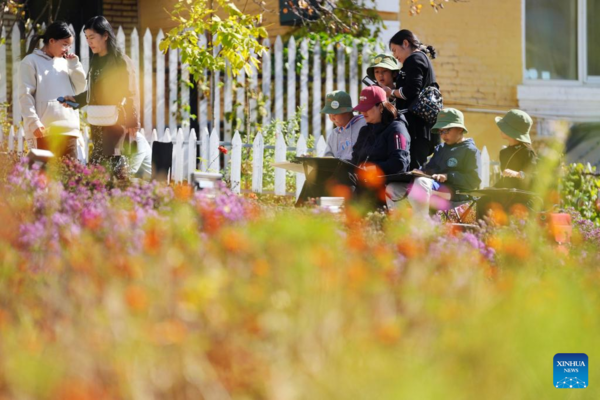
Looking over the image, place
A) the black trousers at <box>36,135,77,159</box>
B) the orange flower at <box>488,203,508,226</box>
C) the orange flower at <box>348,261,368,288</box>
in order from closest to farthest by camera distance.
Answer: the orange flower at <box>348,261,368,288</box> < the orange flower at <box>488,203,508,226</box> < the black trousers at <box>36,135,77,159</box>

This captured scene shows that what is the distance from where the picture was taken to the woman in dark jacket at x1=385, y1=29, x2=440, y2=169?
21.8 ft

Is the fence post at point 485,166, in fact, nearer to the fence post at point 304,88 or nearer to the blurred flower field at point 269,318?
the fence post at point 304,88

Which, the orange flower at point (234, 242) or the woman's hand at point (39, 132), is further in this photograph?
the woman's hand at point (39, 132)

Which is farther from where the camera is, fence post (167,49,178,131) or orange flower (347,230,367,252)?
fence post (167,49,178,131)

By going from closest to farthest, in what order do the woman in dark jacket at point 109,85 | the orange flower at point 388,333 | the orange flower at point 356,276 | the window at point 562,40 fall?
the orange flower at point 388,333, the orange flower at point 356,276, the woman in dark jacket at point 109,85, the window at point 562,40

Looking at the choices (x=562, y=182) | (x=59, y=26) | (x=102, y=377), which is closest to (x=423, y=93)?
(x=562, y=182)

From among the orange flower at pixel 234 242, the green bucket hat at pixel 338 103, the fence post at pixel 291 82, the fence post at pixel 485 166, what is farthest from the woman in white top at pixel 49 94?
the fence post at pixel 485 166

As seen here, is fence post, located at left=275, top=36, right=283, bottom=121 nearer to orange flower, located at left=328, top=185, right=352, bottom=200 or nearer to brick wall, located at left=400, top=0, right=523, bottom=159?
brick wall, located at left=400, top=0, right=523, bottom=159

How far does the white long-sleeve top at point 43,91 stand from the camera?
262 inches

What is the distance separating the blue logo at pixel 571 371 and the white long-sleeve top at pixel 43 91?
4.86 meters

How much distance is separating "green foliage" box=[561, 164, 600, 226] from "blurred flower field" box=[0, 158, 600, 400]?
14.9 ft

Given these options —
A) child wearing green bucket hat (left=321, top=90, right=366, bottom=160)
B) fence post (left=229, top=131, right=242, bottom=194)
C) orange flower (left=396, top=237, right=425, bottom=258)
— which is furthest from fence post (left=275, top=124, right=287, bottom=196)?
orange flower (left=396, top=237, right=425, bottom=258)

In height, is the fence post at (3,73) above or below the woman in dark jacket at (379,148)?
above

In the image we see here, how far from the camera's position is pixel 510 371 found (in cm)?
218
